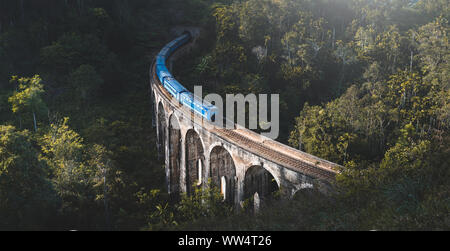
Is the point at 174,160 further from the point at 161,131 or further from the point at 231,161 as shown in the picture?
the point at 231,161

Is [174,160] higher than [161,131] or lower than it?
lower

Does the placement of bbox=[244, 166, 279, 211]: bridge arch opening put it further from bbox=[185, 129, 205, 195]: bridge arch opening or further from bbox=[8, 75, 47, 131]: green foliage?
bbox=[8, 75, 47, 131]: green foliage

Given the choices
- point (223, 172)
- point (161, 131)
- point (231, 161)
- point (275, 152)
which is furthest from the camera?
point (161, 131)

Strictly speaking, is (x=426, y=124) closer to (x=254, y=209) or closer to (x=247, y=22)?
(x=254, y=209)

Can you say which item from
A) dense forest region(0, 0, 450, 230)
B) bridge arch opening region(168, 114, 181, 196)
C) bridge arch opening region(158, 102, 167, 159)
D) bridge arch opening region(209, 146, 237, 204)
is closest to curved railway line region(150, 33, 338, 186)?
bridge arch opening region(209, 146, 237, 204)

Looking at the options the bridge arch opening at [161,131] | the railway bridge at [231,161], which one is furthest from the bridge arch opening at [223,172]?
the bridge arch opening at [161,131]

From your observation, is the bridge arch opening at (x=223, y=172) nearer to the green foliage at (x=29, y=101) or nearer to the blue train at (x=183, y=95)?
the blue train at (x=183, y=95)

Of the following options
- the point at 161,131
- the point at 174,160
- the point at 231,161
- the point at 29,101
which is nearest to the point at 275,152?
the point at 231,161

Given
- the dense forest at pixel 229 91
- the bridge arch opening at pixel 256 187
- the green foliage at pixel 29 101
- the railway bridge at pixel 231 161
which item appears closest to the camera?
the dense forest at pixel 229 91
